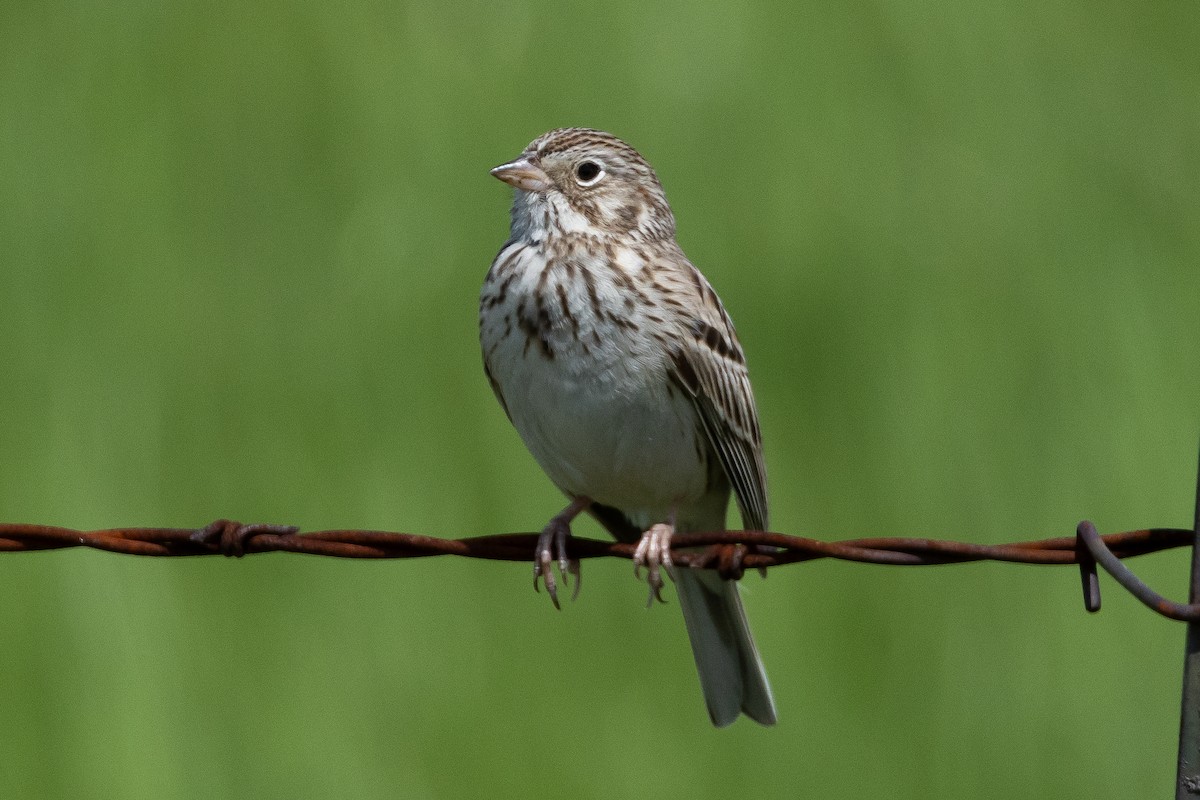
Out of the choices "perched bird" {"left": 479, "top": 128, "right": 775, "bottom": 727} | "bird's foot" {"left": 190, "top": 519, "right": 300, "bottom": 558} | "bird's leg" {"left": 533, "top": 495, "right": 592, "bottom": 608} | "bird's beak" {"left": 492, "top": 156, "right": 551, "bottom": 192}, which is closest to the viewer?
"bird's foot" {"left": 190, "top": 519, "right": 300, "bottom": 558}

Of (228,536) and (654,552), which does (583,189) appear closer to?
(654,552)

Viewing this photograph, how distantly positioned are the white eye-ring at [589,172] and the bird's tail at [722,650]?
3.87ft

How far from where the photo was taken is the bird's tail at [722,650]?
17.7 feet

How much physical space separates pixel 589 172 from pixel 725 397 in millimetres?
857

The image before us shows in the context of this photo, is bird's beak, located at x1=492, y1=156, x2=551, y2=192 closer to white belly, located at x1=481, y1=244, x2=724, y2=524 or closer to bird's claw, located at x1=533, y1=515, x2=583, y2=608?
white belly, located at x1=481, y1=244, x2=724, y2=524

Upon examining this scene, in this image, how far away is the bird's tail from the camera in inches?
213

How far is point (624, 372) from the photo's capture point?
5.07m

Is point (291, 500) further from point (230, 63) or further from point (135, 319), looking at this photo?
point (230, 63)

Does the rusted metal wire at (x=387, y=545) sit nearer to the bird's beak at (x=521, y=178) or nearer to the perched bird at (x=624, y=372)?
the perched bird at (x=624, y=372)

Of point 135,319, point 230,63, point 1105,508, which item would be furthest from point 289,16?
point 1105,508

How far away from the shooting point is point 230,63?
8.59 metres

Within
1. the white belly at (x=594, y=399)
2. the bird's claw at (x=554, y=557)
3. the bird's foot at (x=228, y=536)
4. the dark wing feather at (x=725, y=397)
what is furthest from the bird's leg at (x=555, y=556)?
the bird's foot at (x=228, y=536)

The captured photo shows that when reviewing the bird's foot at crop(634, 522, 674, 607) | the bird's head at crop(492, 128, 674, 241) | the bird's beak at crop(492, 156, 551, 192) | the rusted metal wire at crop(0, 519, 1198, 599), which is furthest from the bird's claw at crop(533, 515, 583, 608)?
the bird's beak at crop(492, 156, 551, 192)

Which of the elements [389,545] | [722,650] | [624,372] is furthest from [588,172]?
[389,545]
